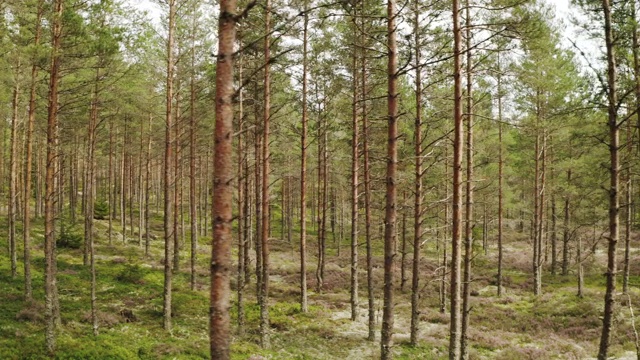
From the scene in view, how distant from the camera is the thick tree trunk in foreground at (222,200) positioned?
452 cm

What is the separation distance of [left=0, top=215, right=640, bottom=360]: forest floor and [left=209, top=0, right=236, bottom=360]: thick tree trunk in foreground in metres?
7.27

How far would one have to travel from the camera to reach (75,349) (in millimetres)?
12039

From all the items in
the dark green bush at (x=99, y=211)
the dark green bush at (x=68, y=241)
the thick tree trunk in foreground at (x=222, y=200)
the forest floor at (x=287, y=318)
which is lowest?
the forest floor at (x=287, y=318)

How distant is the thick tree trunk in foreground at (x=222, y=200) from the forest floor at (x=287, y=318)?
7.27 meters

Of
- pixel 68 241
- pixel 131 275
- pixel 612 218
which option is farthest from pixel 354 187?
pixel 68 241

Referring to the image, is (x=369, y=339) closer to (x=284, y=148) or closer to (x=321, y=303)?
(x=321, y=303)

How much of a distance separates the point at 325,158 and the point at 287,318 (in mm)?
8446

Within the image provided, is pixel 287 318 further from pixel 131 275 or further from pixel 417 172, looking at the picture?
pixel 131 275

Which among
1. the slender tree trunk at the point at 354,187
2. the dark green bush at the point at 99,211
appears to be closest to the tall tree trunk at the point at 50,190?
the slender tree trunk at the point at 354,187

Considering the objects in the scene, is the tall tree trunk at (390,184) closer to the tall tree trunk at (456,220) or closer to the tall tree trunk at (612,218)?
the tall tree trunk at (456,220)

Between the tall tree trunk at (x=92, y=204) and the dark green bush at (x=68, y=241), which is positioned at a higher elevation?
the tall tree trunk at (x=92, y=204)

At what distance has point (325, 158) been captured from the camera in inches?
881

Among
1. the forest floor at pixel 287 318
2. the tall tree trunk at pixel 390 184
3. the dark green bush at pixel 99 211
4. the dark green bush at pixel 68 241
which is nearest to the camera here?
the tall tree trunk at pixel 390 184

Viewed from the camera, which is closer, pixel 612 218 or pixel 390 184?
pixel 390 184
